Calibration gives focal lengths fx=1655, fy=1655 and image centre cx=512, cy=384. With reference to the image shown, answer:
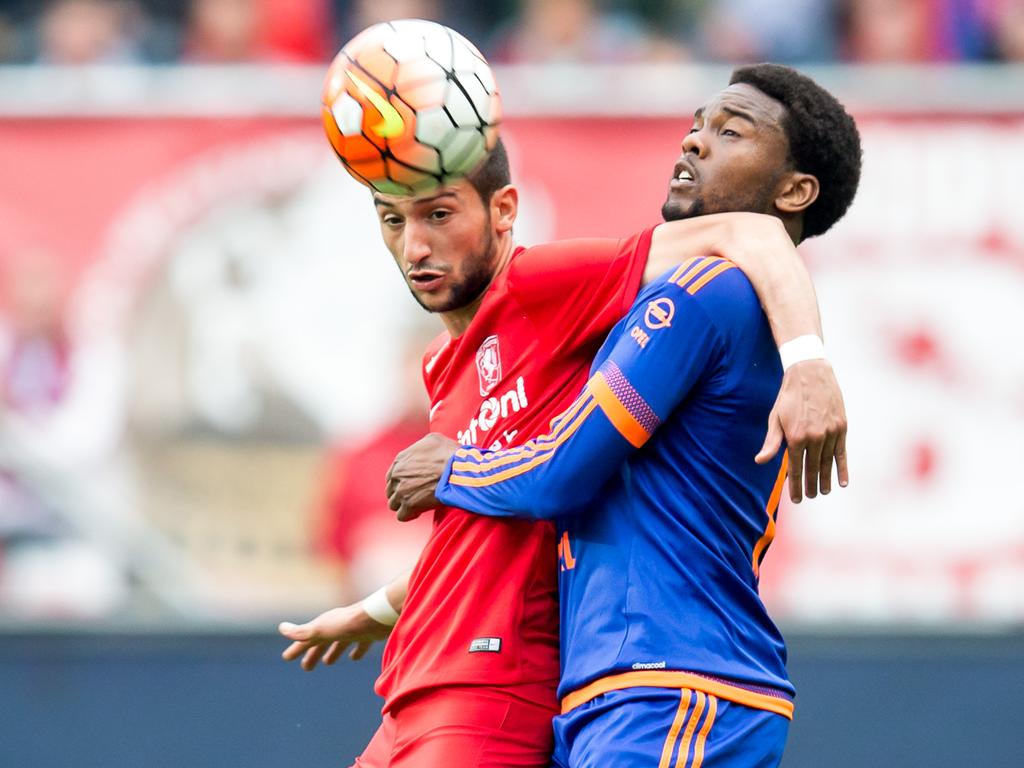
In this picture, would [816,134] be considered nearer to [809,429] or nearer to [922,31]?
[809,429]

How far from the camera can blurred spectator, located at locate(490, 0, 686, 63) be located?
902cm

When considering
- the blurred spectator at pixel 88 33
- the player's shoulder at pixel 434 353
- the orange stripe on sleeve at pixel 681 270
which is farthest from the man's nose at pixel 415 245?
the blurred spectator at pixel 88 33

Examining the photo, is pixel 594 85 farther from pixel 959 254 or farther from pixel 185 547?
pixel 185 547

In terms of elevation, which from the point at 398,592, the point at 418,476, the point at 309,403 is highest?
the point at 418,476

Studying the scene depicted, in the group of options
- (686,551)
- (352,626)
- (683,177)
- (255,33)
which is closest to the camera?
(686,551)

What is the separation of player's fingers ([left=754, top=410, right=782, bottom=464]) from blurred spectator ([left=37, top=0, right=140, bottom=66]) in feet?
21.2

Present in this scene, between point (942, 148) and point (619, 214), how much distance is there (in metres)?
1.59

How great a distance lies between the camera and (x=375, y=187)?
3.99 m

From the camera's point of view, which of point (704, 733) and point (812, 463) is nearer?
point (812, 463)

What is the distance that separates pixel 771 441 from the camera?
11.1ft

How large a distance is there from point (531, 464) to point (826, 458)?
0.67m

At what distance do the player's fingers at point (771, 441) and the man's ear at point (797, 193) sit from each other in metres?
0.70

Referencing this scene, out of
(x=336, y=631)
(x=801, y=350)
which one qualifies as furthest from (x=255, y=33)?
(x=801, y=350)

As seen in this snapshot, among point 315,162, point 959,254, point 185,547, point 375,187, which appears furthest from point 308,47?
point 375,187
